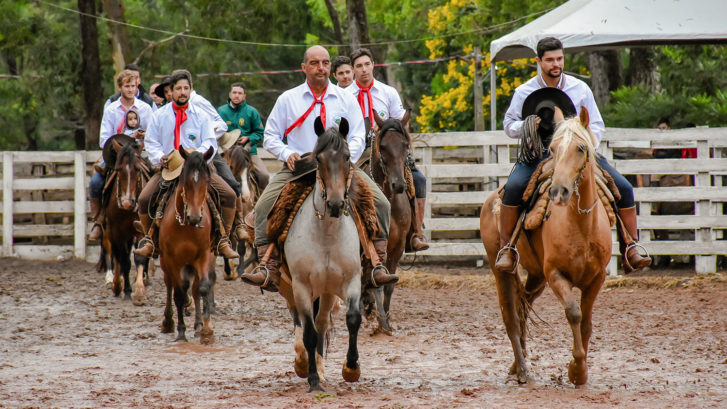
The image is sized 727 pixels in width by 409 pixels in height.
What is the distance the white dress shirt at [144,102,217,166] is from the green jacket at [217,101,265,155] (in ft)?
14.7

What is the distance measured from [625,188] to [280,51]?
105 ft

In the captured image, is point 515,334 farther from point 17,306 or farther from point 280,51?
point 280,51

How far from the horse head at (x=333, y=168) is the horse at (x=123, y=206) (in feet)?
21.6

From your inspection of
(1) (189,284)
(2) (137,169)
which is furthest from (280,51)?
(1) (189,284)

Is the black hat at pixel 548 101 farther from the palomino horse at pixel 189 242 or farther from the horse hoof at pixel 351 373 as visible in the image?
the palomino horse at pixel 189 242

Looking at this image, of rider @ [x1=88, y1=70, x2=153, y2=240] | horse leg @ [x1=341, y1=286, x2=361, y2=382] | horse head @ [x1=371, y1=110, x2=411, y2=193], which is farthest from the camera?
rider @ [x1=88, y1=70, x2=153, y2=240]

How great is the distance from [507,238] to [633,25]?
9207mm

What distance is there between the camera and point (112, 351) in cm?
957

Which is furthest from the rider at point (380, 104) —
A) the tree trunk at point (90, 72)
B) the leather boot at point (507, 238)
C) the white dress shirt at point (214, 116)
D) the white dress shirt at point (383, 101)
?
the tree trunk at point (90, 72)

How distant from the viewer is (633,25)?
15719mm

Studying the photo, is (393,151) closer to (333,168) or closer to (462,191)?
(333,168)

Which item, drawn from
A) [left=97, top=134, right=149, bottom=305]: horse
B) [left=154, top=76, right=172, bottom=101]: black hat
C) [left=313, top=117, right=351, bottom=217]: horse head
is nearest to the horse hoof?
[left=313, top=117, right=351, bottom=217]: horse head

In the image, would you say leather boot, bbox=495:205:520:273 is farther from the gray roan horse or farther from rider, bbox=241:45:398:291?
the gray roan horse

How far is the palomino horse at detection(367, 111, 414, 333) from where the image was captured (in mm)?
9875
